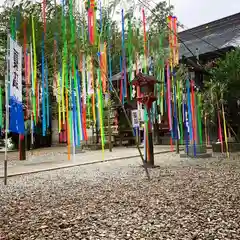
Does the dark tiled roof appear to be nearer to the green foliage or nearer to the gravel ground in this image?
the green foliage

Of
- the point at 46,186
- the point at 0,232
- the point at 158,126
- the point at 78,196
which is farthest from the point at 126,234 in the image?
the point at 158,126

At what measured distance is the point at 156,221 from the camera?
121 inches

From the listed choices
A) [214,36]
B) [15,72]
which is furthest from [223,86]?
[214,36]

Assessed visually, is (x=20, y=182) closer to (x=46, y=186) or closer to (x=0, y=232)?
(x=46, y=186)

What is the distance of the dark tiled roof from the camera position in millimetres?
15117

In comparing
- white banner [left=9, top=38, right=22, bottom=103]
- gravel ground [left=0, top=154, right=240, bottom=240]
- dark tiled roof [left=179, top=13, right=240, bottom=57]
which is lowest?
gravel ground [left=0, top=154, right=240, bottom=240]

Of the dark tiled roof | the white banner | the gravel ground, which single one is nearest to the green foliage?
the dark tiled roof

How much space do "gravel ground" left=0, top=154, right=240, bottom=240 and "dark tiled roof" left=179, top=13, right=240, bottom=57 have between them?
10.7m

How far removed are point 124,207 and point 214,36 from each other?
1715 cm

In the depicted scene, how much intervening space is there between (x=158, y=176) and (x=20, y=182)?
297 cm

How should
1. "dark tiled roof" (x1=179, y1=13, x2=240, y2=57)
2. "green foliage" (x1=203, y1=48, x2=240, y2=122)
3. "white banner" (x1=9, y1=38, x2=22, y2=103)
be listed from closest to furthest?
"white banner" (x1=9, y1=38, x2=22, y2=103), "green foliage" (x1=203, y1=48, x2=240, y2=122), "dark tiled roof" (x1=179, y1=13, x2=240, y2=57)

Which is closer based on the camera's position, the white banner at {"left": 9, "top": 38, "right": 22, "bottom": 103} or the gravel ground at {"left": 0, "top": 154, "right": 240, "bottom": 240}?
the gravel ground at {"left": 0, "top": 154, "right": 240, "bottom": 240}

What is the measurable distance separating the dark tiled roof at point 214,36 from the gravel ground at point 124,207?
1072cm

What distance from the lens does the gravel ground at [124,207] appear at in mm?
2793
